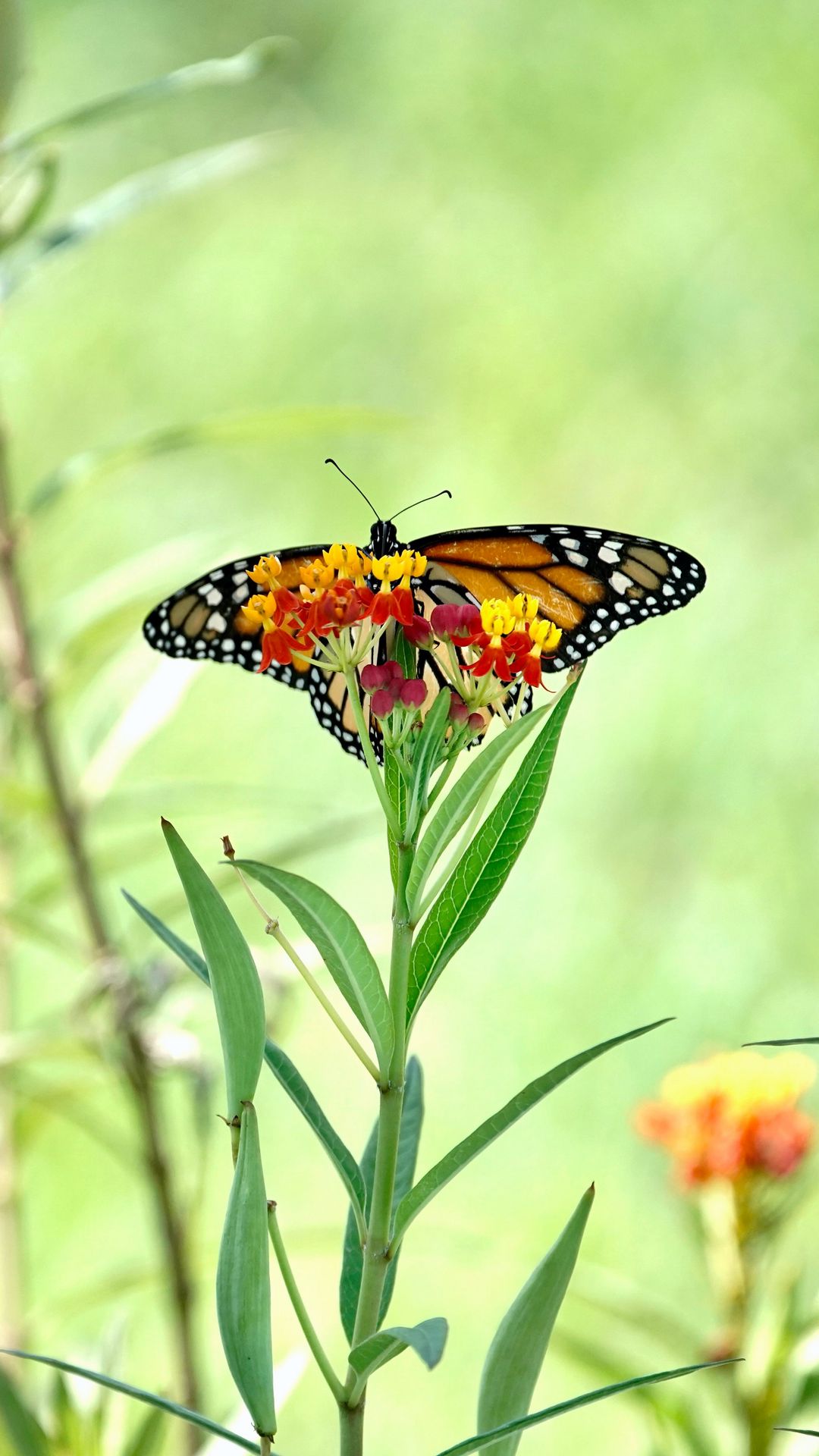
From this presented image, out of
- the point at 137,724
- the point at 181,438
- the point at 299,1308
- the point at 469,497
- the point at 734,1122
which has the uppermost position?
the point at 469,497

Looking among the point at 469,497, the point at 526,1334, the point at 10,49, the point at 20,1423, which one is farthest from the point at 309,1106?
the point at 469,497

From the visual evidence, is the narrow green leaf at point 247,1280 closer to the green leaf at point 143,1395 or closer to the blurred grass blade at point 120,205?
the green leaf at point 143,1395

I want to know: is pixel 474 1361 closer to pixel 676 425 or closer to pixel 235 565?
pixel 235 565

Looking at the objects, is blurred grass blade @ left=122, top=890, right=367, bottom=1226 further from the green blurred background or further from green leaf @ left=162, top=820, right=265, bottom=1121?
the green blurred background

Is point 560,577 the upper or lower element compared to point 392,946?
upper

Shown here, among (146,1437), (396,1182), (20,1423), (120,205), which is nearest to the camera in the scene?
(396,1182)

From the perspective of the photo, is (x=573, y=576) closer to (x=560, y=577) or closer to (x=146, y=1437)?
(x=560, y=577)

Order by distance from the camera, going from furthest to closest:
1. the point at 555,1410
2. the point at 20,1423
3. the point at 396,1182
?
the point at 20,1423 < the point at 396,1182 < the point at 555,1410
